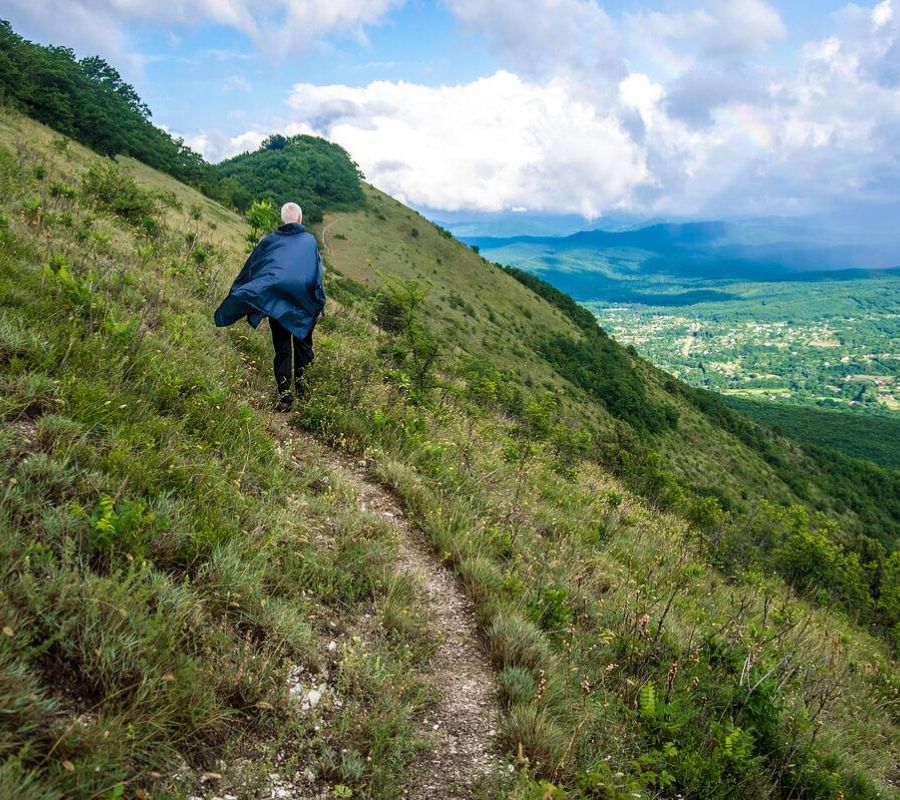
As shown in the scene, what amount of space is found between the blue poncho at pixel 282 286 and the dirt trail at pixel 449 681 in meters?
2.05

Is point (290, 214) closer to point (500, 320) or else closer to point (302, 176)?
point (500, 320)

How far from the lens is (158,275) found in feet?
27.0

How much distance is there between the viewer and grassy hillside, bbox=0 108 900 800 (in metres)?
2.37

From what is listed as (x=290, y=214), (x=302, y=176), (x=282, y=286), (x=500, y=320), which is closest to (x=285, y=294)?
(x=282, y=286)

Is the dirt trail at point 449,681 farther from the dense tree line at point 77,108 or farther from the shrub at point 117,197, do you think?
the dense tree line at point 77,108

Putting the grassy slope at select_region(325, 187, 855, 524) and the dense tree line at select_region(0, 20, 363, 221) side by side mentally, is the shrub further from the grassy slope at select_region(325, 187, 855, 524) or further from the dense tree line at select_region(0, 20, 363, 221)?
the grassy slope at select_region(325, 187, 855, 524)

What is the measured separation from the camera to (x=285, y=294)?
600cm

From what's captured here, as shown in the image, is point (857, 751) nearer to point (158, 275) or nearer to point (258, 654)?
point (258, 654)

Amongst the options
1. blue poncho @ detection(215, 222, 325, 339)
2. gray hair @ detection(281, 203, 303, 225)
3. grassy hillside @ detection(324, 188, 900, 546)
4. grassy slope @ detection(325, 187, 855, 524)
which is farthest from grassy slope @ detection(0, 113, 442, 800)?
grassy hillside @ detection(324, 188, 900, 546)

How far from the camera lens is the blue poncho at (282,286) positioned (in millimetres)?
5879

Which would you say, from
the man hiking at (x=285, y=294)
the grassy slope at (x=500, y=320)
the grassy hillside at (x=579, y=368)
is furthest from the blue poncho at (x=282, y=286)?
the grassy hillside at (x=579, y=368)

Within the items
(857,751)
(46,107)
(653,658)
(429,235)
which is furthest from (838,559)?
(429,235)

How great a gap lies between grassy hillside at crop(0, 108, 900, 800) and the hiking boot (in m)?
0.22

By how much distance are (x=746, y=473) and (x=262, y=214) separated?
6641cm
